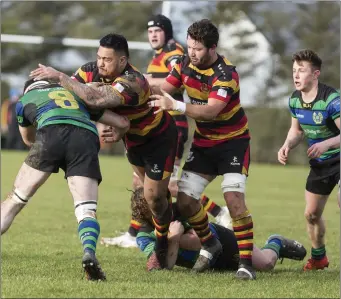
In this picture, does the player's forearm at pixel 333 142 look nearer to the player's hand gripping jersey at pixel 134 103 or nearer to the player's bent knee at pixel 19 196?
the player's hand gripping jersey at pixel 134 103

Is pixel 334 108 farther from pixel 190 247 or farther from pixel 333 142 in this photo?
pixel 190 247

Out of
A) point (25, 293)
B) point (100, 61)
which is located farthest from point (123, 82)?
point (25, 293)

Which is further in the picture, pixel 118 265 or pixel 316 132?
pixel 316 132

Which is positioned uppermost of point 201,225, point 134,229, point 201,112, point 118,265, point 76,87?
point 76,87

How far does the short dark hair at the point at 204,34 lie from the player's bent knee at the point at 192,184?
1.27 metres

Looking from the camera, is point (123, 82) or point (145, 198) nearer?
point (123, 82)

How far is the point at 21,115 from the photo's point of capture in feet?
23.9

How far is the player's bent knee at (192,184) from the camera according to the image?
824 centimetres

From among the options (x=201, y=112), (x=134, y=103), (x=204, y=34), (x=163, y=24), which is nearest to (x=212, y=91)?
(x=201, y=112)

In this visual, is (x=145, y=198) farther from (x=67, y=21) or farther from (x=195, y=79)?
(x=67, y=21)

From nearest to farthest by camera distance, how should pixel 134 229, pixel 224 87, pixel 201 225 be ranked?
1. pixel 224 87
2. pixel 201 225
3. pixel 134 229

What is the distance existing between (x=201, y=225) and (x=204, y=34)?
71.0 inches

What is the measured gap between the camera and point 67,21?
53.6m

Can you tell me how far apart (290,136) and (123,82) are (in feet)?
7.57
